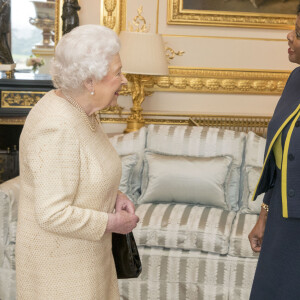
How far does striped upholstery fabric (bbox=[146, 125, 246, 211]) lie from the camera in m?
4.27

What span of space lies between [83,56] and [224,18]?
4.87 m

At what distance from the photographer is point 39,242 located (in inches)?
77.5

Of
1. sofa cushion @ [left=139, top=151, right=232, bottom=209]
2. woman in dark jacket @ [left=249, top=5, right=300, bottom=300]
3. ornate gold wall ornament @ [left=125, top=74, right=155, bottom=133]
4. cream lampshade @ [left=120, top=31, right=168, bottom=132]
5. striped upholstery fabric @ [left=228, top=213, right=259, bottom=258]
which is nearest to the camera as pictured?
woman in dark jacket @ [left=249, top=5, right=300, bottom=300]

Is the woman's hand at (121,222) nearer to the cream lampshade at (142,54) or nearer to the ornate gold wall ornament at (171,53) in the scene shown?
the cream lampshade at (142,54)

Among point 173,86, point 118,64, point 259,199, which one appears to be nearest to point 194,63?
point 173,86

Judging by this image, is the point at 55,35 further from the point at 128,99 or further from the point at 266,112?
the point at 266,112

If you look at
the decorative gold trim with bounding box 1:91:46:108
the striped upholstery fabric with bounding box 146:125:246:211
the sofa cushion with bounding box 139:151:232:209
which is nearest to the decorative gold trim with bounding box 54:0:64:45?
the decorative gold trim with bounding box 1:91:46:108

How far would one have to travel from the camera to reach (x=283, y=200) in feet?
6.38

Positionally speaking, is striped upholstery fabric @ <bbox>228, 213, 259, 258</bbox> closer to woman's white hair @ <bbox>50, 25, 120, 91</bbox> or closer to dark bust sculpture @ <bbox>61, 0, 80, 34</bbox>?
woman's white hair @ <bbox>50, 25, 120, 91</bbox>

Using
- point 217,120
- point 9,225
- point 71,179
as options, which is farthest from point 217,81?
point 71,179

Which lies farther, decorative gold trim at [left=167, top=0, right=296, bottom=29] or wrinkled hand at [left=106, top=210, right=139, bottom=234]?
decorative gold trim at [left=167, top=0, right=296, bottom=29]

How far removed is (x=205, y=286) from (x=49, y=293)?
1909 mm

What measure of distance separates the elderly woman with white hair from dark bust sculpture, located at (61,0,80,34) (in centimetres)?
424

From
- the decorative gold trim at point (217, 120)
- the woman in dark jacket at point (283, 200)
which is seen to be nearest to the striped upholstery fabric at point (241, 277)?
the woman in dark jacket at point (283, 200)
